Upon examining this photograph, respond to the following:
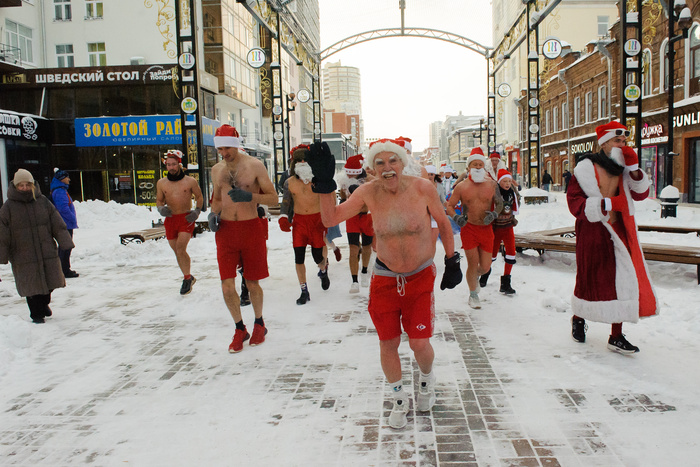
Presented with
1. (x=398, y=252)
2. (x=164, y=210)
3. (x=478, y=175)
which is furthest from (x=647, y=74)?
(x=398, y=252)

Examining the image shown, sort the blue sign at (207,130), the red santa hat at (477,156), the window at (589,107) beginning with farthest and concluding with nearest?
the window at (589,107) → the blue sign at (207,130) → the red santa hat at (477,156)

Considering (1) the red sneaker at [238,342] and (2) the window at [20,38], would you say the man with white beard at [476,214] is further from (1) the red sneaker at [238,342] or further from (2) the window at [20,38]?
(2) the window at [20,38]

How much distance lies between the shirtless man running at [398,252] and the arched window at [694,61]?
2257cm

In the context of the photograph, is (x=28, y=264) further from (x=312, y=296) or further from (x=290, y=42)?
(x=290, y=42)

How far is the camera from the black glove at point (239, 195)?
4.83 metres

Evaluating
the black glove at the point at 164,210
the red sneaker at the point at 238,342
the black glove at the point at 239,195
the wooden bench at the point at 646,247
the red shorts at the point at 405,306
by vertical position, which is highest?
the black glove at the point at 239,195

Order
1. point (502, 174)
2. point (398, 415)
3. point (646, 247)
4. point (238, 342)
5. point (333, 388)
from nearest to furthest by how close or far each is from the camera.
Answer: point (398, 415), point (333, 388), point (238, 342), point (502, 174), point (646, 247)

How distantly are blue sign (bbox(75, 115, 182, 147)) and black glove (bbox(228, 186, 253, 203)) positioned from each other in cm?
2451

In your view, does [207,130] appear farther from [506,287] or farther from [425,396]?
[425,396]

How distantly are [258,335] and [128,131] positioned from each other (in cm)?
2589

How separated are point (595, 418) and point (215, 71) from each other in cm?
3265

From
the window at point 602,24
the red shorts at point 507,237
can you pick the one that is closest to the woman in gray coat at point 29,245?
the red shorts at point 507,237

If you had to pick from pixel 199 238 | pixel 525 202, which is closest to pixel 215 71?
pixel 525 202

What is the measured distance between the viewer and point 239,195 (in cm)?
483
